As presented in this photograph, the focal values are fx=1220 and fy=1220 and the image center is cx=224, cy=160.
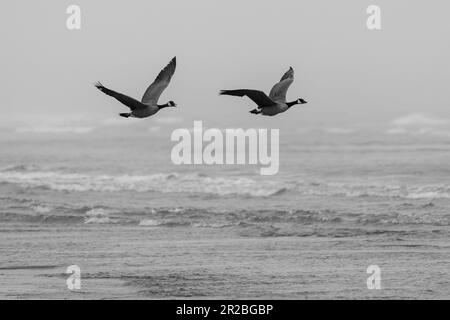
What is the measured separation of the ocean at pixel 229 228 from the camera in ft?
63.8

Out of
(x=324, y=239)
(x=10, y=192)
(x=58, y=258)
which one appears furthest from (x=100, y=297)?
(x=10, y=192)

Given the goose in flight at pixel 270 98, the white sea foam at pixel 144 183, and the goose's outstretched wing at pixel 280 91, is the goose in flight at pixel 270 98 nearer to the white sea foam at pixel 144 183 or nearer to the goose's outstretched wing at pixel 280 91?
the goose's outstretched wing at pixel 280 91

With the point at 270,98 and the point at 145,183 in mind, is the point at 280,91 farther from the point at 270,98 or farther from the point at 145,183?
the point at 145,183

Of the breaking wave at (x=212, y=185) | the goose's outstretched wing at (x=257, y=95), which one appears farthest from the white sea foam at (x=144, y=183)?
the goose's outstretched wing at (x=257, y=95)

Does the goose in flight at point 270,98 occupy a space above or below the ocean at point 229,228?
above

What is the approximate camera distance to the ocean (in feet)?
63.8

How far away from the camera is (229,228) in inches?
987

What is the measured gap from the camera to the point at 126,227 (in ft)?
84.0

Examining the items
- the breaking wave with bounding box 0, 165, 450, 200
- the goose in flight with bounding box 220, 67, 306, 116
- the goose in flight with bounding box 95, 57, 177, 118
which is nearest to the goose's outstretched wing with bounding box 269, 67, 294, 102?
the goose in flight with bounding box 220, 67, 306, 116

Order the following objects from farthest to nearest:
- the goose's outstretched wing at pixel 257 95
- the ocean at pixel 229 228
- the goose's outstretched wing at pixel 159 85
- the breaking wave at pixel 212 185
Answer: the breaking wave at pixel 212 185, the goose's outstretched wing at pixel 159 85, the goose's outstretched wing at pixel 257 95, the ocean at pixel 229 228

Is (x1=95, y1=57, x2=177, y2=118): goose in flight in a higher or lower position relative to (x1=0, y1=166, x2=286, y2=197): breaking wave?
higher

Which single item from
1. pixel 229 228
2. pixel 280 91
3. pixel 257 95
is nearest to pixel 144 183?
pixel 229 228

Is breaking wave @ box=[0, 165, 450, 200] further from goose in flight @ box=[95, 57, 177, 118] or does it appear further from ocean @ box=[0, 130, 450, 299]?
goose in flight @ box=[95, 57, 177, 118]
